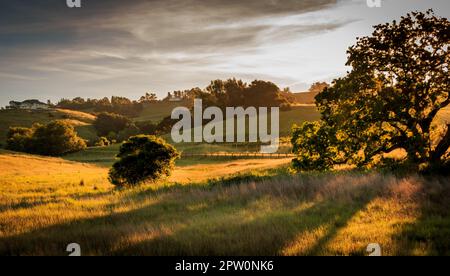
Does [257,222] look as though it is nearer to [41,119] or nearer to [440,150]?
[440,150]

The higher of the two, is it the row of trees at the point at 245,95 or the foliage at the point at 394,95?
the row of trees at the point at 245,95

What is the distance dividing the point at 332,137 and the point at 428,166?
15.7ft

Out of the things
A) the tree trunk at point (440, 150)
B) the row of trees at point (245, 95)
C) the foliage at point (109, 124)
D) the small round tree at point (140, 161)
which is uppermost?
the row of trees at point (245, 95)

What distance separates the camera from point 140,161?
28359 millimetres

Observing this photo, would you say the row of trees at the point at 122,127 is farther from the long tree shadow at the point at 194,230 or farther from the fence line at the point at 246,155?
the long tree shadow at the point at 194,230

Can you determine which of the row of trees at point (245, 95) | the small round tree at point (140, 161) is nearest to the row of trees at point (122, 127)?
the row of trees at point (245, 95)

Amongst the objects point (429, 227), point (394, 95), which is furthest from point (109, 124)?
point (429, 227)

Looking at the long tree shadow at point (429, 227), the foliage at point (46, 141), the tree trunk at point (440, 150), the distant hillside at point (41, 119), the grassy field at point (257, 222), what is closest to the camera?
the long tree shadow at point (429, 227)

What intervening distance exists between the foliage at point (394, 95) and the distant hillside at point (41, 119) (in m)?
122

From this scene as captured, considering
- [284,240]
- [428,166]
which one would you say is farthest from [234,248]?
[428,166]

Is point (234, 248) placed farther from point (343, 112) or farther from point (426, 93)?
point (426, 93)

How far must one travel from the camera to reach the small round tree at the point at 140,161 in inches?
1116

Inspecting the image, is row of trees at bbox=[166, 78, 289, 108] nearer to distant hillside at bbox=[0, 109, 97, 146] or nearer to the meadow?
distant hillside at bbox=[0, 109, 97, 146]

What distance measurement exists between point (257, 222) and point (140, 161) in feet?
66.5
